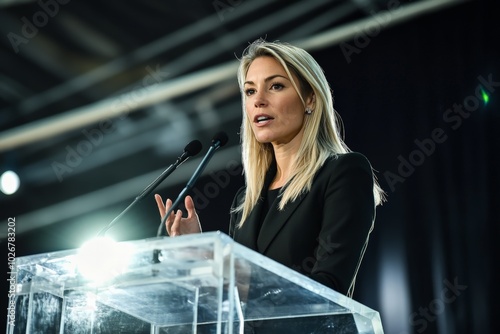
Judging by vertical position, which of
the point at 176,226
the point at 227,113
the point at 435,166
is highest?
the point at 227,113

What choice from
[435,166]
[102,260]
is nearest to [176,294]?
[102,260]

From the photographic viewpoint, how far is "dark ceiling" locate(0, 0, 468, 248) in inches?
159

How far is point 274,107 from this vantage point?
2.25 metres

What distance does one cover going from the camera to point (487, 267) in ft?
11.2

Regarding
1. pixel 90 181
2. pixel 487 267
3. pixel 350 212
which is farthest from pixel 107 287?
pixel 90 181

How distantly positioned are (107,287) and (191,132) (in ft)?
8.97

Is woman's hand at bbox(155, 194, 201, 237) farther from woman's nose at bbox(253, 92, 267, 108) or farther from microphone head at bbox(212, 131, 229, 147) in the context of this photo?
woman's nose at bbox(253, 92, 267, 108)

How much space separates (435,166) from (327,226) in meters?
1.89

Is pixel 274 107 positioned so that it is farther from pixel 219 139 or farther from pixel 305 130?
pixel 219 139

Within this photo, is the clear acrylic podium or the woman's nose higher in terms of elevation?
the woman's nose

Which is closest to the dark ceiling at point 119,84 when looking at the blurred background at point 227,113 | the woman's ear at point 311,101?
the blurred background at point 227,113

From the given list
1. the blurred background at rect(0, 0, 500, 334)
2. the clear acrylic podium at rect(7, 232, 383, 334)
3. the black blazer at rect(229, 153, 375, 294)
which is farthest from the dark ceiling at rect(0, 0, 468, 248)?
the clear acrylic podium at rect(7, 232, 383, 334)

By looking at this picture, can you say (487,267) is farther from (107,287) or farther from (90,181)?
(107,287)

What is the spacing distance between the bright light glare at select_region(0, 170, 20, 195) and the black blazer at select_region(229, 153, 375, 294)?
2215mm
